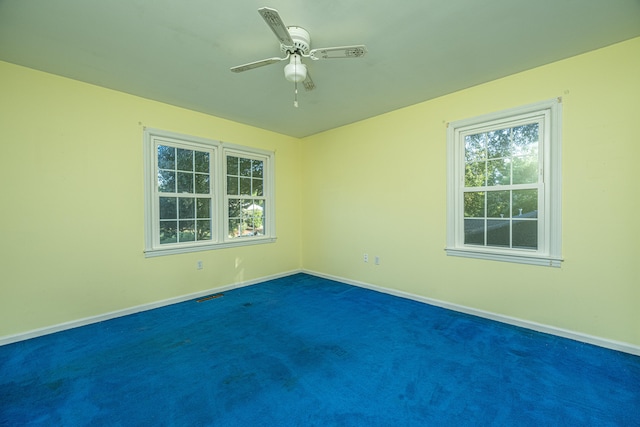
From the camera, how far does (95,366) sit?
2.15m

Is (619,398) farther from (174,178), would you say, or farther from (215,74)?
(174,178)

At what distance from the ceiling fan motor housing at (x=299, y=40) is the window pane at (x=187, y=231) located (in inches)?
108

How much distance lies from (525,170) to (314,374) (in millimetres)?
2921

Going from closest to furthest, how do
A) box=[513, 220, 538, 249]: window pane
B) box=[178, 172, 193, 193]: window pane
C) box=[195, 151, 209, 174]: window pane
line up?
box=[513, 220, 538, 249]: window pane, box=[178, 172, 193, 193]: window pane, box=[195, 151, 209, 174]: window pane

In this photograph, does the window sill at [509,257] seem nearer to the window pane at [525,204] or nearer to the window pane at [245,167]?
the window pane at [525,204]

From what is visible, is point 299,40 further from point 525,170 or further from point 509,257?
point 509,257

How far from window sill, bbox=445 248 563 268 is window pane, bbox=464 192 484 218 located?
45 cm

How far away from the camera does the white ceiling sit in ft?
6.12

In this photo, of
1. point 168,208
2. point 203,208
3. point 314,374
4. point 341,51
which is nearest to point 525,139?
point 341,51

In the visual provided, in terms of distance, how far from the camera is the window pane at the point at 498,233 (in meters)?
2.95

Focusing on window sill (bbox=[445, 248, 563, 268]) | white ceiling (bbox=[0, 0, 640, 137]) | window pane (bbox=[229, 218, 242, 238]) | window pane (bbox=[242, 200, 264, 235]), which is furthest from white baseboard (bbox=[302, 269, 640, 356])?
white ceiling (bbox=[0, 0, 640, 137])

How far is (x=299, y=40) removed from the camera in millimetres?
2033

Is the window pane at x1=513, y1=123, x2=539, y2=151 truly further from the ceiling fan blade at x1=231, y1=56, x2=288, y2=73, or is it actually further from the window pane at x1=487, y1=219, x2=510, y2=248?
the ceiling fan blade at x1=231, y1=56, x2=288, y2=73

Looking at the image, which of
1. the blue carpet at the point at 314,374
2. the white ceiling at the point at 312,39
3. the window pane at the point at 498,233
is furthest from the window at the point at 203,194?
the window pane at the point at 498,233
